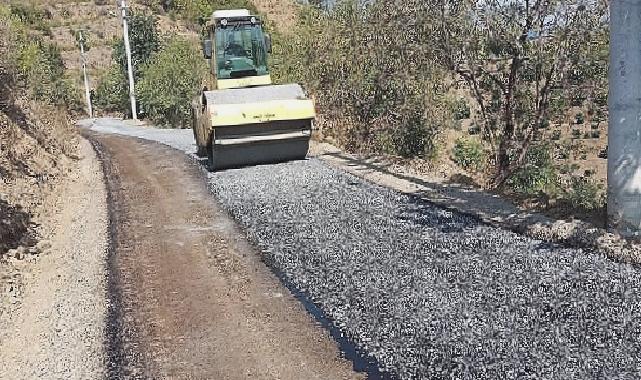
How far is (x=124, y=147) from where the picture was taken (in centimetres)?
2125

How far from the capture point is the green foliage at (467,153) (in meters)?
14.7

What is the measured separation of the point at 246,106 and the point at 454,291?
746 centimetres

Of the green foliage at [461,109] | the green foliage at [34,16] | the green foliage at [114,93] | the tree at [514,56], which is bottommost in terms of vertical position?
the green foliage at [114,93]

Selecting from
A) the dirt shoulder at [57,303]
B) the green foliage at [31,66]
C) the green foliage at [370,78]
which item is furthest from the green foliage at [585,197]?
the green foliage at [31,66]

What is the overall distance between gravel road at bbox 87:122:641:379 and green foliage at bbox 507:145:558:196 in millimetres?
2883

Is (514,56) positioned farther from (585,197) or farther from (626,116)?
(626,116)

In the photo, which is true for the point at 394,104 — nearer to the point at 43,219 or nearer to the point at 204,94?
the point at 204,94

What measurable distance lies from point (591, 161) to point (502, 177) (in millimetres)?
24249

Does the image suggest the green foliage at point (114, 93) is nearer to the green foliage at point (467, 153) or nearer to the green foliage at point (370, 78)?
the green foliage at point (370, 78)

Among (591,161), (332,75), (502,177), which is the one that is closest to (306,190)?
(502,177)

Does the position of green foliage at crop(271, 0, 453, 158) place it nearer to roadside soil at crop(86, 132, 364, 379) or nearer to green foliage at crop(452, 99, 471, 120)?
green foliage at crop(452, 99, 471, 120)

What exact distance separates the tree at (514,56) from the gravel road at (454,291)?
9.95 feet

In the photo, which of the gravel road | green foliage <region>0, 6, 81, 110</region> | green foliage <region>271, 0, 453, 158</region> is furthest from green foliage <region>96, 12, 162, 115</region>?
the gravel road

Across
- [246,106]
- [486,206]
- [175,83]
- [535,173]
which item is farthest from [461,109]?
[175,83]
